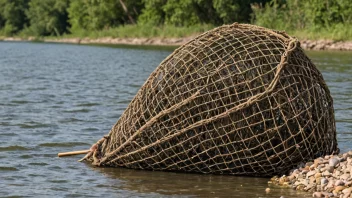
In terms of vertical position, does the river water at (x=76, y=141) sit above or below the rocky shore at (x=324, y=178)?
below

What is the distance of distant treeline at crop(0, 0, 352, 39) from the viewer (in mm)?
56000

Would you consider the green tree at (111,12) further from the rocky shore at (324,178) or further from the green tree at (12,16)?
the rocky shore at (324,178)

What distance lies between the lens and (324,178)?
10.0 m

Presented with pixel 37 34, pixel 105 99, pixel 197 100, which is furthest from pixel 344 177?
pixel 37 34

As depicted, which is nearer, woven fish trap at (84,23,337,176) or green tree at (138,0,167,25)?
woven fish trap at (84,23,337,176)

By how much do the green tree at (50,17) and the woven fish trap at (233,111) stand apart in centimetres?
9911

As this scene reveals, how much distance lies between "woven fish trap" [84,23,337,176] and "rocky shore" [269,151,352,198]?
27cm

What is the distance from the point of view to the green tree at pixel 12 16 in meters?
121

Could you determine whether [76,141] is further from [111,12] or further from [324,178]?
[111,12]

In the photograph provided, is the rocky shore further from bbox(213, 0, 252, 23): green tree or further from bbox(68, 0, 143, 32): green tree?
bbox(68, 0, 143, 32): green tree

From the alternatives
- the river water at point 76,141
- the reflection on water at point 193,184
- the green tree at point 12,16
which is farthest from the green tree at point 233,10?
the reflection on water at point 193,184

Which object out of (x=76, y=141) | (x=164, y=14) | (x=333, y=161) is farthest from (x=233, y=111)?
(x=164, y=14)

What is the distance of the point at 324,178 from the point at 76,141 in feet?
19.2

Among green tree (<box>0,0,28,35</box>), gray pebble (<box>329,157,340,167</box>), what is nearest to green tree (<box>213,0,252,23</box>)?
green tree (<box>0,0,28,35</box>)
